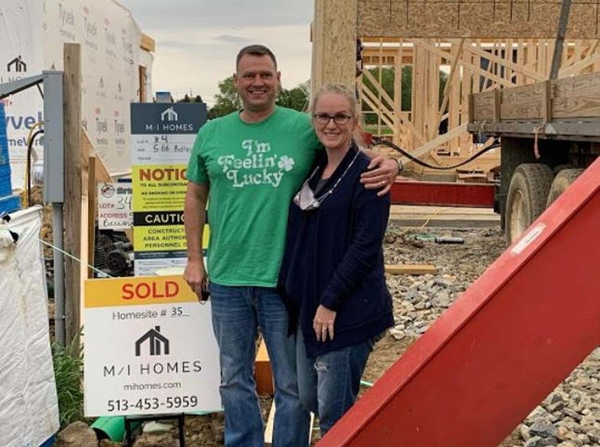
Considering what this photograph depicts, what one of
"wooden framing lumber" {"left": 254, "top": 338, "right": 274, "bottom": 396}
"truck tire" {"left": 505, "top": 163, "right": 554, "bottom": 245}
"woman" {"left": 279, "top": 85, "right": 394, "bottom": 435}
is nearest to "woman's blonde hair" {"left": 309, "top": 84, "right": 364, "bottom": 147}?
"woman" {"left": 279, "top": 85, "right": 394, "bottom": 435}

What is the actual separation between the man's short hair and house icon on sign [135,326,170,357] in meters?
1.41

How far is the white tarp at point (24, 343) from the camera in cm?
320

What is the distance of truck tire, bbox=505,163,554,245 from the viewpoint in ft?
26.9

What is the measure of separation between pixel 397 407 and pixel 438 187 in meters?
9.00

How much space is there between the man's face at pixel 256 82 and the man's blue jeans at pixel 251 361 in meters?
0.72

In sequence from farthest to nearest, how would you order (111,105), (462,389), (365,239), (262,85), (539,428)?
(111,105), (539,428), (262,85), (365,239), (462,389)

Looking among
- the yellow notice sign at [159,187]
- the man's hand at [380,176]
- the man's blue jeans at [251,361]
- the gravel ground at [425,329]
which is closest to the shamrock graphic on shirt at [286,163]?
the man's hand at [380,176]

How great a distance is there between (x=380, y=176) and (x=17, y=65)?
10.9 m

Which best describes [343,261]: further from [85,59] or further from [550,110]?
[85,59]

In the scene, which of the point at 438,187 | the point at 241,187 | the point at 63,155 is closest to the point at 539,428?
the point at 241,187

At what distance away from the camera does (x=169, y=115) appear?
450cm

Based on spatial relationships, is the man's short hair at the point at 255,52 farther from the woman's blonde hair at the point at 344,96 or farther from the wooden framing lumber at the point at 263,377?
the wooden framing lumber at the point at 263,377

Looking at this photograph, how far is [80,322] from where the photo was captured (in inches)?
182

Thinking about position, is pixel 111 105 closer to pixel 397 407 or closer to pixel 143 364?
pixel 143 364
